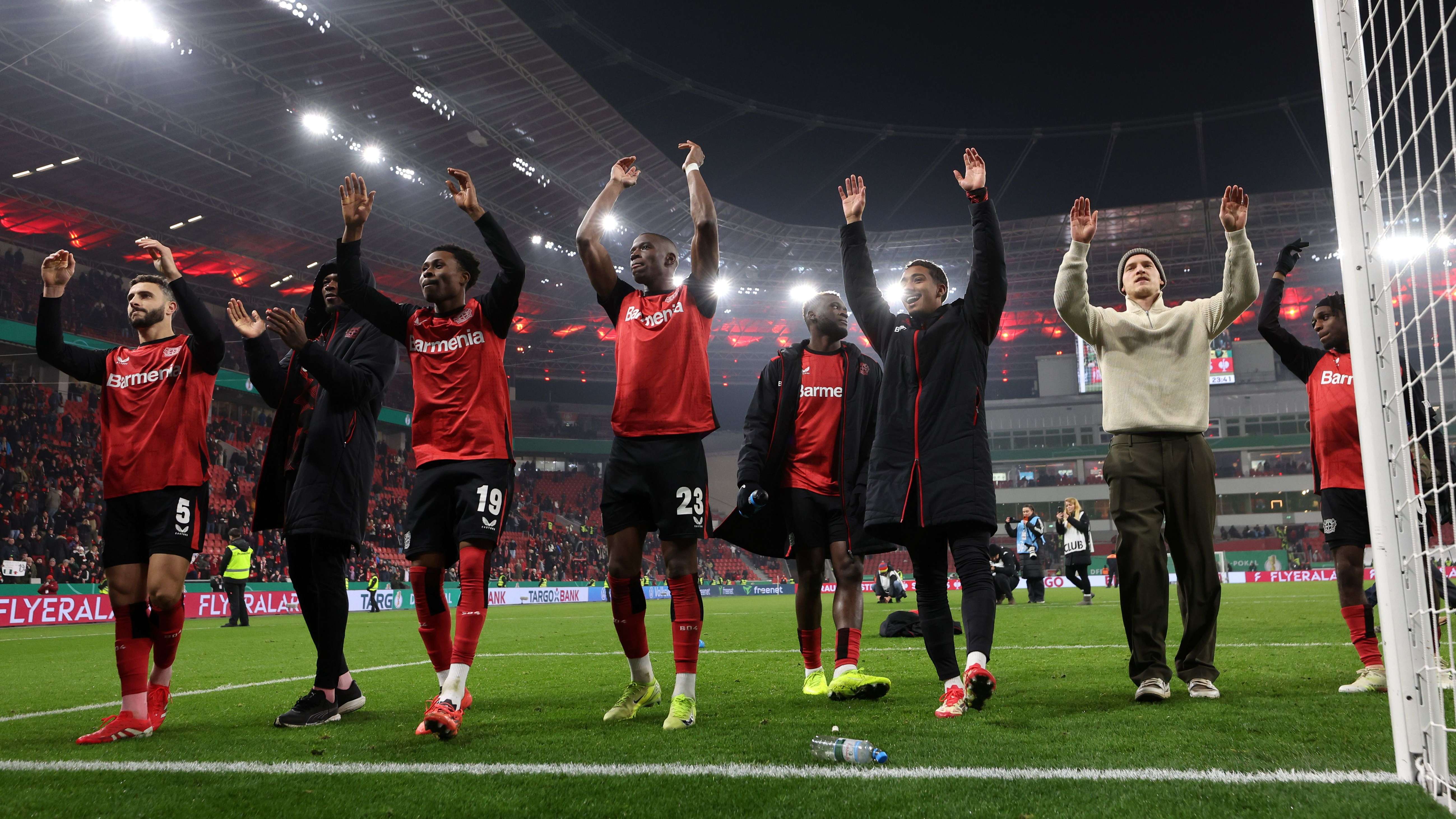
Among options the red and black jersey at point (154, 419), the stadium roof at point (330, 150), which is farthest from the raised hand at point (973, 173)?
the stadium roof at point (330, 150)

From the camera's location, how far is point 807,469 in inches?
210

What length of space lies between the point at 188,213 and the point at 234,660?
79.1 ft

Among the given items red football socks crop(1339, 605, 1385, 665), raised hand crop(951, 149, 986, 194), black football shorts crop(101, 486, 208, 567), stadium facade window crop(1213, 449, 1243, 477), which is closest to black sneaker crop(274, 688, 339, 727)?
black football shorts crop(101, 486, 208, 567)

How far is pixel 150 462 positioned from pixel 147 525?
288 millimetres

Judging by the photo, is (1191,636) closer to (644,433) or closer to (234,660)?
(644,433)

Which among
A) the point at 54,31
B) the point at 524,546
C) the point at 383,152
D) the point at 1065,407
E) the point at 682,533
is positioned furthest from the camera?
the point at 1065,407

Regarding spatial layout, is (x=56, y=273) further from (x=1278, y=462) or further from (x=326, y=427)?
(x=1278, y=462)

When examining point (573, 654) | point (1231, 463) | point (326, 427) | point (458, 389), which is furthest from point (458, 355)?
point (1231, 463)

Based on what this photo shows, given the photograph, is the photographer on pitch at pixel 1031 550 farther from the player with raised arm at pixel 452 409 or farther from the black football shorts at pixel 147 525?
the black football shorts at pixel 147 525

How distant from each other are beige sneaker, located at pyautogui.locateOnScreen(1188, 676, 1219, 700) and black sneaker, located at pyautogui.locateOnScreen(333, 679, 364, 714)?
394 centimetres

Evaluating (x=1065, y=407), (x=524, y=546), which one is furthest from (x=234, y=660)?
(x=1065, y=407)

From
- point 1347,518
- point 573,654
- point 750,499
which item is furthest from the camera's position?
point 573,654

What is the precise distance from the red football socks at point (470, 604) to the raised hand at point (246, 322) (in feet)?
5.53

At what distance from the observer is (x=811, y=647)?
5188 millimetres
